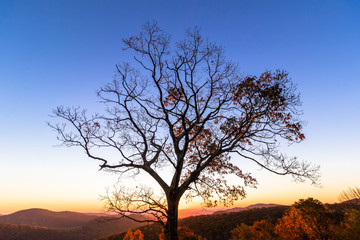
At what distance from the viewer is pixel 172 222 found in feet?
26.8

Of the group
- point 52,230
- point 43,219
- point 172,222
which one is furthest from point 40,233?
point 172,222

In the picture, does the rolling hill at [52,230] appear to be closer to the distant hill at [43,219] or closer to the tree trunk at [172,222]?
the distant hill at [43,219]

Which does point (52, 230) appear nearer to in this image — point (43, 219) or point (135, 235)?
point (43, 219)

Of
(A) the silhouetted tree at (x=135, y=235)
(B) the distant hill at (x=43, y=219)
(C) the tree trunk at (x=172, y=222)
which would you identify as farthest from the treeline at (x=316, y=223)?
(B) the distant hill at (x=43, y=219)

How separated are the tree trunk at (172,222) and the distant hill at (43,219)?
430 ft

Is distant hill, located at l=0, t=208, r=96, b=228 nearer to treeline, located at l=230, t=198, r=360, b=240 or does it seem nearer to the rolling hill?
the rolling hill

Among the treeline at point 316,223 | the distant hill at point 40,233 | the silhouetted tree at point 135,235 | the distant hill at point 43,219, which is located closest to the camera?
the treeline at point 316,223

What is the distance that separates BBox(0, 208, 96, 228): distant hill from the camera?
374 ft

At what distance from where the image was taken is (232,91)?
9.79m

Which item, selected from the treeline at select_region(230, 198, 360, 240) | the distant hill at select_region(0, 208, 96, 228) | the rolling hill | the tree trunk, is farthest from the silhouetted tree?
the distant hill at select_region(0, 208, 96, 228)

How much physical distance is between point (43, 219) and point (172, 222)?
147 m

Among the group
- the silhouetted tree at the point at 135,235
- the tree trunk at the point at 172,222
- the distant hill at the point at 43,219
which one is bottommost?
the silhouetted tree at the point at 135,235

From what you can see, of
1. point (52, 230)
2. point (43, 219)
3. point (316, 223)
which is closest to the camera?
point (316, 223)

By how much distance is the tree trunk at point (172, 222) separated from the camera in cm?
810
